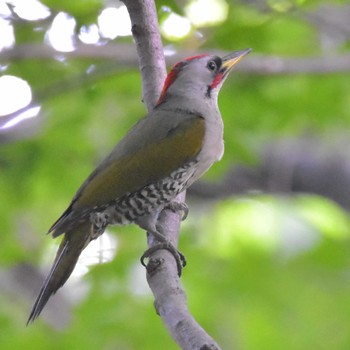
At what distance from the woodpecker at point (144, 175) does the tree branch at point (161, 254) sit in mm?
94

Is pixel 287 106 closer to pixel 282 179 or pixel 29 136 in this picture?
pixel 282 179

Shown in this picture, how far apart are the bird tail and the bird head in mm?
1101

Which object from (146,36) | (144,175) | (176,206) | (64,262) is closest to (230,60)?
(146,36)

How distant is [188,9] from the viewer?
6270 mm

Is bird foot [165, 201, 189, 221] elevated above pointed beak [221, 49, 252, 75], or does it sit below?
below

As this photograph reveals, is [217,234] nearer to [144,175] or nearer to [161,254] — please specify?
[144,175]

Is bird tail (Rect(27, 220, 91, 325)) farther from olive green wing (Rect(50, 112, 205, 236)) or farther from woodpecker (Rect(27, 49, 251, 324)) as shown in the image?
olive green wing (Rect(50, 112, 205, 236))

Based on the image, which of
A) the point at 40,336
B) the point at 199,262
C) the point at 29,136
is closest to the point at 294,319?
the point at 199,262

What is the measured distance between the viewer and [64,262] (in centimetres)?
489

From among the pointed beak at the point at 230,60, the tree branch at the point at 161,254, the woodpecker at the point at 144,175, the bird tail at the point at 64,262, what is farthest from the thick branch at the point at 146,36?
the bird tail at the point at 64,262

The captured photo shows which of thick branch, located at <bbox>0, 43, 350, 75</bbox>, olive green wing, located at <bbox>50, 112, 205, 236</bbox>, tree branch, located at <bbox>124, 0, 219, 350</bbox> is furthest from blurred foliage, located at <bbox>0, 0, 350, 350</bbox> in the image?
tree branch, located at <bbox>124, 0, 219, 350</bbox>

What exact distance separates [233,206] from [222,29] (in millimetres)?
1928

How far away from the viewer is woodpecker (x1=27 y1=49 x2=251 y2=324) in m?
4.94

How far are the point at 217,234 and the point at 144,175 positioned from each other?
243 cm
